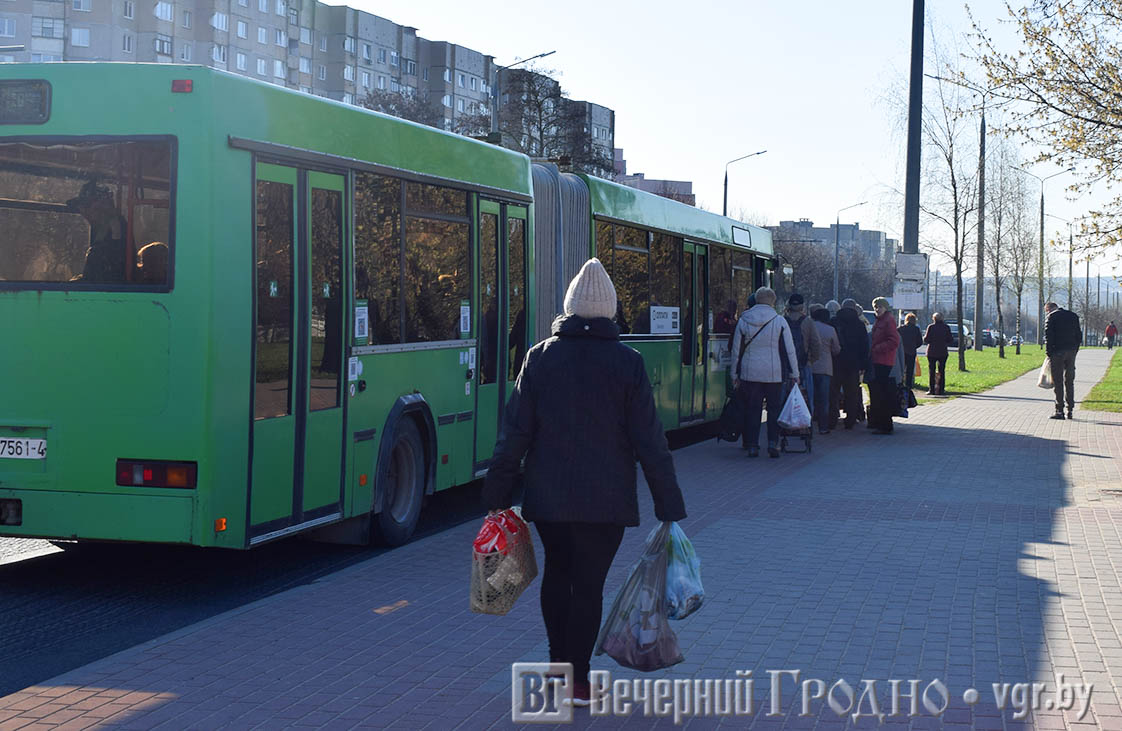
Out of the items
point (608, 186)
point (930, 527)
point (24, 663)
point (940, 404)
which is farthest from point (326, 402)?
point (940, 404)

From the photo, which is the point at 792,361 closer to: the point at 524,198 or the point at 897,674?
the point at 524,198

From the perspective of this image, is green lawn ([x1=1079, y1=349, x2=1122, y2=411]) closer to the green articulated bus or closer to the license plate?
the green articulated bus

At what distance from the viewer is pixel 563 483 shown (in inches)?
218

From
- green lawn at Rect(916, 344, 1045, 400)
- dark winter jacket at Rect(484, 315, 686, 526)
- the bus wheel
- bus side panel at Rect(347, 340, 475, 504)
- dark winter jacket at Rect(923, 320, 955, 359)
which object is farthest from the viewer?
green lawn at Rect(916, 344, 1045, 400)

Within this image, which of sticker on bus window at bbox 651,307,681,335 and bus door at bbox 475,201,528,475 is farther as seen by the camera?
sticker on bus window at bbox 651,307,681,335

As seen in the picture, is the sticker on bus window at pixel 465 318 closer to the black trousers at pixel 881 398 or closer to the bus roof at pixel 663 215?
the bus roof at pixel 663 215

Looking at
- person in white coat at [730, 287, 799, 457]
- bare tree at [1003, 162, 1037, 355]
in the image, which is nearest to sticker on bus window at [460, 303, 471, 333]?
person in white coat at [730, 287, 799, 457]

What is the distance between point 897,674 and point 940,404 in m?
21.9

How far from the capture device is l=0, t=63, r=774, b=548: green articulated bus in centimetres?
767

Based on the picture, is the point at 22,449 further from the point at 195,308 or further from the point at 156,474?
the point at 195,308

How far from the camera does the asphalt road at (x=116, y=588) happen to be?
23.0 ft

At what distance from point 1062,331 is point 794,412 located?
882cm

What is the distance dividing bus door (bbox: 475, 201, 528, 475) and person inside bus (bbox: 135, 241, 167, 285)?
392cm

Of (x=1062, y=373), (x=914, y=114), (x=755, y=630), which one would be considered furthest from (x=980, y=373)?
(x=755, y=630)
